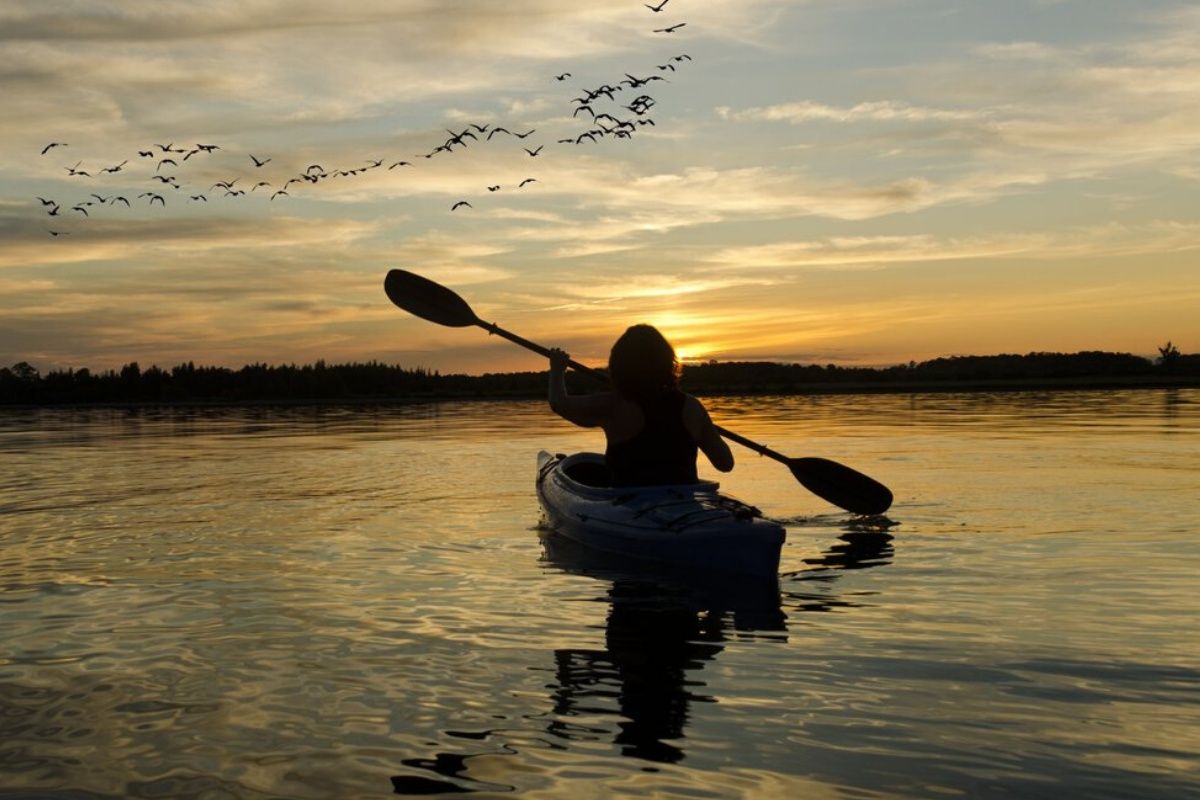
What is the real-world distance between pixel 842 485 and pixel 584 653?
664 cm

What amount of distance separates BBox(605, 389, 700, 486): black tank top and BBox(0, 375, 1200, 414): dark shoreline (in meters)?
51.8

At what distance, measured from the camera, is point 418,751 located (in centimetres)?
483

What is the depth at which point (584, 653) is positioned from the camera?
6.64 metres

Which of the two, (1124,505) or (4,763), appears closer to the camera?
(4,763)

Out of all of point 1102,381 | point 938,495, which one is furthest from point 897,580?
point 1102,381

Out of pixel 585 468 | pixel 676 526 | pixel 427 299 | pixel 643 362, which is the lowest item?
pixel 676 526

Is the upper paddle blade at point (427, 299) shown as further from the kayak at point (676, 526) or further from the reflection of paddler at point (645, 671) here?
the reflection of paddler at point (645, 671)

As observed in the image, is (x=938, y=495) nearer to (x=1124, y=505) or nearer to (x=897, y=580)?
(x=1124, y=505)

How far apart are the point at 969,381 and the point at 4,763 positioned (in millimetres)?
71031

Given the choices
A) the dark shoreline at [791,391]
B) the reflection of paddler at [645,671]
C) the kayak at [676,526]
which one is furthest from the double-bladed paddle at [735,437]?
the dark shoreline at [791,391]

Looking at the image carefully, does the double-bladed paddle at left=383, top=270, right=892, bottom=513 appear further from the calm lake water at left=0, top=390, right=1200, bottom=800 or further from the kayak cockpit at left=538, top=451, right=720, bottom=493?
the kayak cockpit at left=538, top=451, right=720, bottom=493

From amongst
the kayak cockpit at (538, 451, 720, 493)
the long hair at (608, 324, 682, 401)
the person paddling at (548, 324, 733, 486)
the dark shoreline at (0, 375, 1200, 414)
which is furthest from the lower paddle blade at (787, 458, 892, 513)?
the dark shoreline at (0, 375, 1200, 414)

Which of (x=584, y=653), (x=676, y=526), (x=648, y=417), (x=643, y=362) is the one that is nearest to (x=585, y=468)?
(x=648, y=417)

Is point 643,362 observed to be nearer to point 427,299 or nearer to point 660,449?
point 660,449
